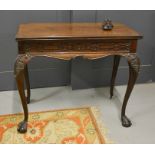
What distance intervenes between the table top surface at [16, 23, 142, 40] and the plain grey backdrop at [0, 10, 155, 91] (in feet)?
1.52

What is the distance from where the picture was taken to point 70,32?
1.69m

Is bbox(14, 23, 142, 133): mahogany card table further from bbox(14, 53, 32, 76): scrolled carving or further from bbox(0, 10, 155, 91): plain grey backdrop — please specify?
bbox(0, 10, 155, 91): plain grey backdrop

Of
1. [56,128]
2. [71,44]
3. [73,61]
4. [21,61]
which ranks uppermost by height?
[71,44]

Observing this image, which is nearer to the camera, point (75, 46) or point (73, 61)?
point (75, 46)

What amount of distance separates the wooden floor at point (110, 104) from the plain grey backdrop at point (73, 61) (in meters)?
0.10

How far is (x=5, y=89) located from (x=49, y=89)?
48 centimetres

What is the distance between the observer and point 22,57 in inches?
63.4

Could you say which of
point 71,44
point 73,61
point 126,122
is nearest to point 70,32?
point 71,44

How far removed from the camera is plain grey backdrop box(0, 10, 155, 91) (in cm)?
227

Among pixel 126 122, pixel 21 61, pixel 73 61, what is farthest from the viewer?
pixel 73 61

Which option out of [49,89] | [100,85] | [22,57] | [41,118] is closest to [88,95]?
[100,85]

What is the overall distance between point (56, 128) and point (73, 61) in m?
0.81

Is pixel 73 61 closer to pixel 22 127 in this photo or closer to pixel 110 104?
pixel 110 104

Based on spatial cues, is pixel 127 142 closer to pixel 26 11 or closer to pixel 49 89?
pixel 49 89
